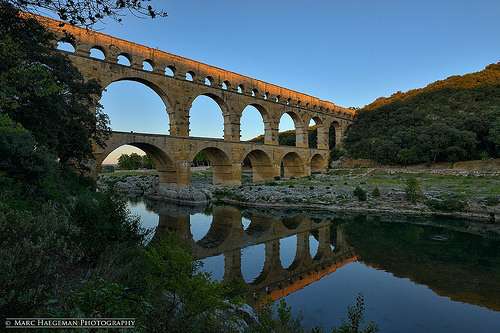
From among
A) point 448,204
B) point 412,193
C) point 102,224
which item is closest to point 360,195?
point 412,193

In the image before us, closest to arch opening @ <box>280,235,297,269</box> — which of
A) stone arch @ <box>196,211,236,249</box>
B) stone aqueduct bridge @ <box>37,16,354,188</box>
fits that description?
stone arch @ <box>196,211,236,249</box>

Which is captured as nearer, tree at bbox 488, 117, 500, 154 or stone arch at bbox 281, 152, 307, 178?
tree at bbox 488, 117, 500, 154

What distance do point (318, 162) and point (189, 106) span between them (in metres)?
22.3

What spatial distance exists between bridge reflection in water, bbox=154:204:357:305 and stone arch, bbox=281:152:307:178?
19.6m

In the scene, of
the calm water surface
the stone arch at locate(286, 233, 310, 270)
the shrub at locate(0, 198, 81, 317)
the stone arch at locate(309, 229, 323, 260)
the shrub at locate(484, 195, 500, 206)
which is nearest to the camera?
the shrub at locate(0, 198, 81, 317)

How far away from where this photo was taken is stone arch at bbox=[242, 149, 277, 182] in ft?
104

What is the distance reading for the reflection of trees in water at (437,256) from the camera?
7.41 metres

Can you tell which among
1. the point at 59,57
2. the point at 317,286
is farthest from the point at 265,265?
the point at 59,57

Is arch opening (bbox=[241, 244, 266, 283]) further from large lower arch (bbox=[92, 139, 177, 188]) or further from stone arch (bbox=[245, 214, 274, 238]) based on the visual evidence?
large lower arch (bbox=[92, 139, 177, 188])

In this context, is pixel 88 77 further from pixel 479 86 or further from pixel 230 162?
pixel 479 86

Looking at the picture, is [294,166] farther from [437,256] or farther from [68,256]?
[68,256]

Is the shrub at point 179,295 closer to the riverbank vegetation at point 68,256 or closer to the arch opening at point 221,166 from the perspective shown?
the riverbank vegetation at point 68,256

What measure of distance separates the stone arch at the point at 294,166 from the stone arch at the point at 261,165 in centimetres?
573

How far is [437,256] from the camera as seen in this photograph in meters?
9.91
